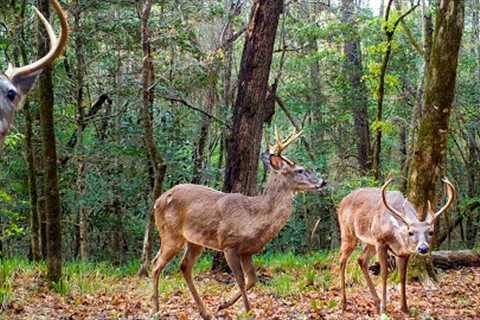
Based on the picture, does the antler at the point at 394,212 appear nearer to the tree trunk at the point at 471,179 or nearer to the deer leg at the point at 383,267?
the deer leg at the point at 383,267

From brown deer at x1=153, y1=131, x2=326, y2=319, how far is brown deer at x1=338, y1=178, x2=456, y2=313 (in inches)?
33.0

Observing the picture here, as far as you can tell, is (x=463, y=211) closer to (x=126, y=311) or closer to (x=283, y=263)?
(x=283, y=263)

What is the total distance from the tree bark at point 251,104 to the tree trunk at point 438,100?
2.99 m

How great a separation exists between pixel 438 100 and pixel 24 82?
679 cm

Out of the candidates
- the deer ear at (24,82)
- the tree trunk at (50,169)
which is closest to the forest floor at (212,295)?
the tree trunk at (50,169)

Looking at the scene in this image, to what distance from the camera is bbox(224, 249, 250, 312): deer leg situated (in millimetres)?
7633

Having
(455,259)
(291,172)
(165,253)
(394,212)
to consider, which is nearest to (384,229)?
(394,212)

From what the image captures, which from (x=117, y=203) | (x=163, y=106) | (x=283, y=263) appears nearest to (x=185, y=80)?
(x=163, y=106)

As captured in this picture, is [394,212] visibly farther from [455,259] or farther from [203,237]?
[455,259]

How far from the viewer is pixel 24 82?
4309 mm

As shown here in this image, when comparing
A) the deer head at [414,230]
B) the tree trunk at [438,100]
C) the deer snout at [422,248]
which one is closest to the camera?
the deer snout at [422,248]

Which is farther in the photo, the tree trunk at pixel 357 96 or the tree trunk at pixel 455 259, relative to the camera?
the tree trunk at pixel 357 96

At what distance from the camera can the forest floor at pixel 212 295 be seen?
8031 millimetres

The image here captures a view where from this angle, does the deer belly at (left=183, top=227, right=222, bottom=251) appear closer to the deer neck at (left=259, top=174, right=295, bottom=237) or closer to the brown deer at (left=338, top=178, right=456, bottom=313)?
the deer neck at (left=259, top=174, right=295, bottom=237)
